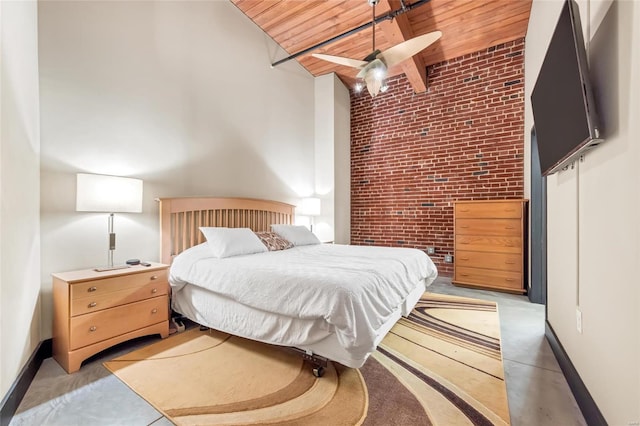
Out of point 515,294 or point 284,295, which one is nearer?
point 284,295

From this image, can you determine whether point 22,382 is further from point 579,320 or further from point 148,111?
point 579,320

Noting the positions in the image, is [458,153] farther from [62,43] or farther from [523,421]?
[62,43]

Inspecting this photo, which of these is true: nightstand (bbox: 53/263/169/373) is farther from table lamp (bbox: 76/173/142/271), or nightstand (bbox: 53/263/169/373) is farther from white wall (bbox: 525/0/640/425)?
white wall (bbox: 525/0/640/425)

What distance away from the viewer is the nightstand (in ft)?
6.08

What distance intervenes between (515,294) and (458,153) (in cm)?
217

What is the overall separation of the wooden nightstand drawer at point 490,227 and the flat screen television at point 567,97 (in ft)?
6.26

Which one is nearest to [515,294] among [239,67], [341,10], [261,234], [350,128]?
[261,234]

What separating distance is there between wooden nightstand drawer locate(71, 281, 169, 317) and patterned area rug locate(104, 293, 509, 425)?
0.38 metres

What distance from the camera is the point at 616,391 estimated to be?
1.13 m

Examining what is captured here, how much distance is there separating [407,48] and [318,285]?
7.13 ft

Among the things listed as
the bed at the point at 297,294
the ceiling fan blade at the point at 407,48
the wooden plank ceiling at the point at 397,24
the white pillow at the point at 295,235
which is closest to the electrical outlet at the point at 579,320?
the bed at the point at 297,294

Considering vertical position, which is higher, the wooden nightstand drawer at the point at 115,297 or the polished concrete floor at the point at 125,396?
the wooden nightstand drawer at the point at 115,297

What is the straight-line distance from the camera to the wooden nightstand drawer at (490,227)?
361 cm

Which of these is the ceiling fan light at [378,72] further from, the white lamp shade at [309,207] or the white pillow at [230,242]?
the white lamp shade at [309,207]
